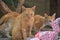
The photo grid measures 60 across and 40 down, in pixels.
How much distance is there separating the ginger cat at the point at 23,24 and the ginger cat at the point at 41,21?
0.33 m

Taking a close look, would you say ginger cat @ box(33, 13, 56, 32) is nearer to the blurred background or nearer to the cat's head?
the blurred background

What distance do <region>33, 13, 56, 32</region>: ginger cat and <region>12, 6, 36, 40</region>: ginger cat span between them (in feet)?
1.10

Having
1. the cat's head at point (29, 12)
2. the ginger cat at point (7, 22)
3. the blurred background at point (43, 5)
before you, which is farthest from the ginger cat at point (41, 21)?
the cat's head at point (29, 12)

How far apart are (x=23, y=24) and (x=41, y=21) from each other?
0.50 m

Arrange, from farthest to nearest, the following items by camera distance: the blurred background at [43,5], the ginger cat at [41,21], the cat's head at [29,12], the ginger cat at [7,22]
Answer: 1. the blurred background at [43,5]
2. the ginger cat at [41,21]
3. the ginger cat at [7,22]
4. the cat's head at [29,12]

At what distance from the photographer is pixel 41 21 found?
3076 millimetres

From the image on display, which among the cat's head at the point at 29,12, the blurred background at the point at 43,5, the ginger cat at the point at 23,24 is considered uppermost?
the blurred background at the point at 43,5

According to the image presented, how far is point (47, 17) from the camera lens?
3.11 metres

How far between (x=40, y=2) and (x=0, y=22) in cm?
70

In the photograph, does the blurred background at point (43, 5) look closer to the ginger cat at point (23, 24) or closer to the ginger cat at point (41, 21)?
the ginger cat at point (41, 21)

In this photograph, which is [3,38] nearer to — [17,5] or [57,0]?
[17,5]

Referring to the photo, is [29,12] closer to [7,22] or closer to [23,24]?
[23,24]

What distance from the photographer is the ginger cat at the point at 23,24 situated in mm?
2547

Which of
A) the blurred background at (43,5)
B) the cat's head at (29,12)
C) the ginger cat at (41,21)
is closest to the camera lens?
the cat's head at (29,12)
